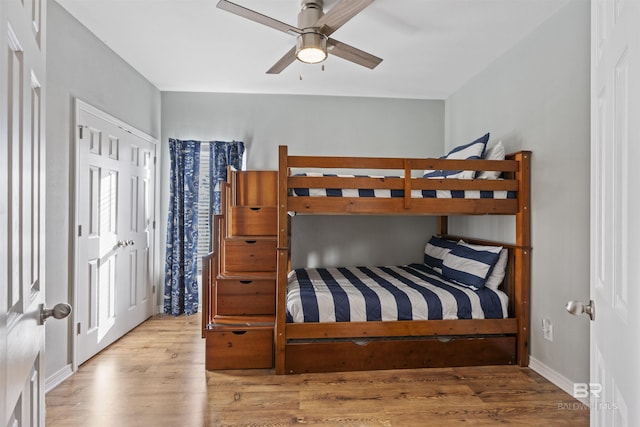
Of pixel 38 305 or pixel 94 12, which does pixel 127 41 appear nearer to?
pixel 94 12

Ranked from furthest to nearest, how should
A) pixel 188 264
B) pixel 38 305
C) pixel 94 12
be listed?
pixel 188 264 < pixel 94 12 < pixel 38 305

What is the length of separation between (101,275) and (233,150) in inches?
68.4

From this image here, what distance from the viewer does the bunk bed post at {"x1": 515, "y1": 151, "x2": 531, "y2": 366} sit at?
2592 mm

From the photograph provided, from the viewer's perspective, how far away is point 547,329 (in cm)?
245

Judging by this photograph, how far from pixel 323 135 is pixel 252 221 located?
1458mm

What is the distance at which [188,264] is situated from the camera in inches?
151

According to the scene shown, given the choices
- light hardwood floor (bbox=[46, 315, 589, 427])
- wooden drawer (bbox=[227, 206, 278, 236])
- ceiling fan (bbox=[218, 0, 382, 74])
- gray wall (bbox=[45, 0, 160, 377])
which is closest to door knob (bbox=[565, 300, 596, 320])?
light hardwood floor (bbox=[46, 315, 589, 427])

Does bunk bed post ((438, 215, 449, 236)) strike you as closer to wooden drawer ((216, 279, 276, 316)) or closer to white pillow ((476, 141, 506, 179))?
white pillow ((476, 141, 506, 179))

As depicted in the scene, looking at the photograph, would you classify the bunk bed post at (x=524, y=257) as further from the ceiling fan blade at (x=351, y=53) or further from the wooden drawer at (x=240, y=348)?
the wooden drawer at (x=240, y=348)

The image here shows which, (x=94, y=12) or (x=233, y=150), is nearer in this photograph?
(x=94, y=12)

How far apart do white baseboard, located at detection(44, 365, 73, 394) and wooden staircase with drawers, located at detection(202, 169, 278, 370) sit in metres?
0.90

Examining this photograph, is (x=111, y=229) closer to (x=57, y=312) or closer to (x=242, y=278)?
(x=242, y=278)

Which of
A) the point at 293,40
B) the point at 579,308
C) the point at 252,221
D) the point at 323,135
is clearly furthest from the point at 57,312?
the point at 323,135
